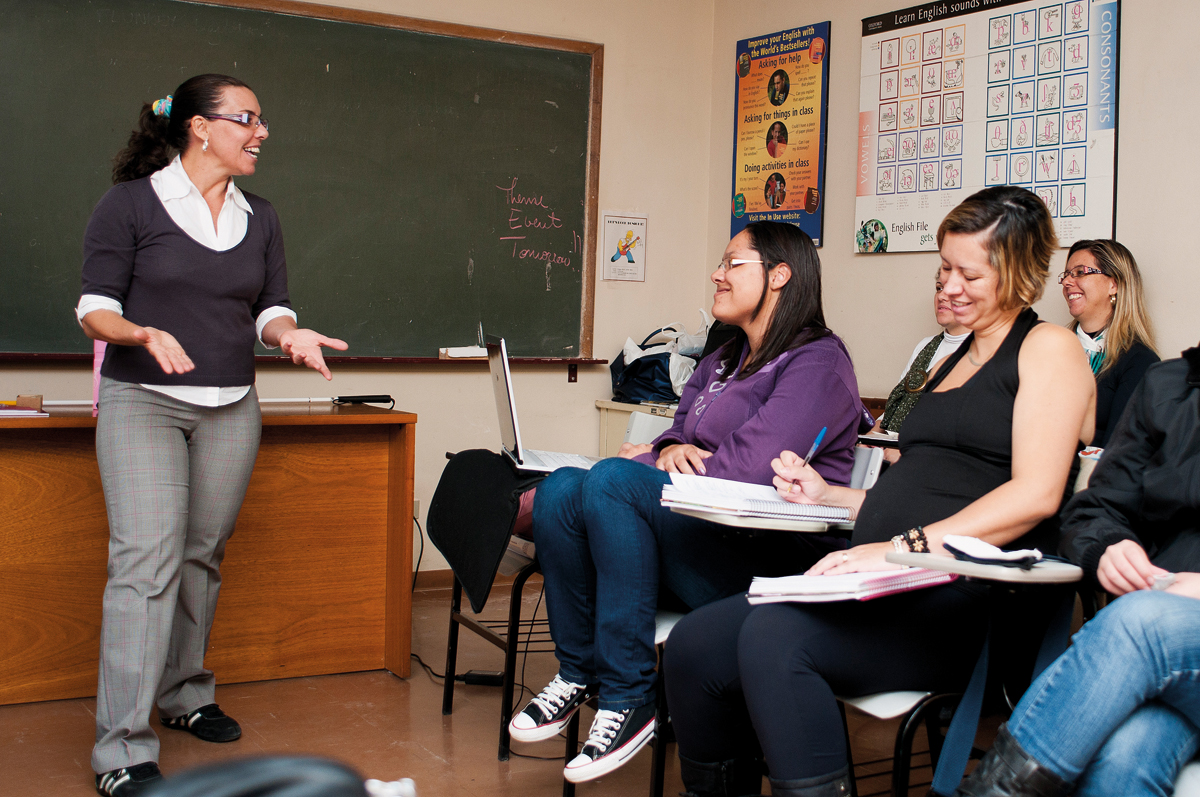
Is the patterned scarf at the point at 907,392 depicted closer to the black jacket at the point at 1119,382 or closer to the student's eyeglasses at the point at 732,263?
the black jacket at the point at 1119,382

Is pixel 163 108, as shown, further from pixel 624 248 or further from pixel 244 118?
pixel 624 248

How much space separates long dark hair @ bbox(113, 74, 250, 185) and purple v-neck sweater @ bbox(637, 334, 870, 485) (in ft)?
4.33

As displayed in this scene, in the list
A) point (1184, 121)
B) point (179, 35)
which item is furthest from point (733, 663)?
point (179, 35)

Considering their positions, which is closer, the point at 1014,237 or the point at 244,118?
the point at 1014,237

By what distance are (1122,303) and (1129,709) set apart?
196cm

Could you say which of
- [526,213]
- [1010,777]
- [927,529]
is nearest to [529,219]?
[526,213]

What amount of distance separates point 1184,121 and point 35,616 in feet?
11.2

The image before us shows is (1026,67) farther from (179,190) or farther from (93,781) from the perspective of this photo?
(93,781)

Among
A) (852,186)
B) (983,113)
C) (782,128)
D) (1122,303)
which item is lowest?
(1122,303)

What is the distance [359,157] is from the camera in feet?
12.6

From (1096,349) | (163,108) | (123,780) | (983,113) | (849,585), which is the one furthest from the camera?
(983,113)

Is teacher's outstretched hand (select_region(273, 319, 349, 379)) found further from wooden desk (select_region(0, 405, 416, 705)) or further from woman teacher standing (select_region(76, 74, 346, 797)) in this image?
wooden desk (select_region(0, 405, 416, 705))

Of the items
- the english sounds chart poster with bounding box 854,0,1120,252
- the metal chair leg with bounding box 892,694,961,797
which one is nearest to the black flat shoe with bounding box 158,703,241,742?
the metal chair leg with bounding box 892,694,961,797

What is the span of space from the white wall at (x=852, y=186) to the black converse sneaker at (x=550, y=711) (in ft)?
6.57
